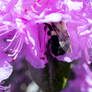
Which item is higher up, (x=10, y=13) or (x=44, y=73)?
(x=10, y=13)

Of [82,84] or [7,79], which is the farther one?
[82,84]

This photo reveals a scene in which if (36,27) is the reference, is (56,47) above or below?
below

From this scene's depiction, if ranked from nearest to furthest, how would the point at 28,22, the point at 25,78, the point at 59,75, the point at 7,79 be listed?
the point at 28,22 < the point at 7,79 < the point at 59,75 < the point at 25,78

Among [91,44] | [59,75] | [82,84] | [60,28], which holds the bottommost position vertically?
[82,84]

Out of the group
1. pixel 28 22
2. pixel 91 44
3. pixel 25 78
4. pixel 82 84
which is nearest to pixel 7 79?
pixel 28 22

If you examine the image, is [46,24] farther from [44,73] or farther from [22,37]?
[44,73]

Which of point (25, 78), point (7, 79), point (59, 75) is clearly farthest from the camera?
point (25, 78)

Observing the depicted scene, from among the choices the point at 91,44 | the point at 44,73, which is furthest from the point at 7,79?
the point at 91,44
